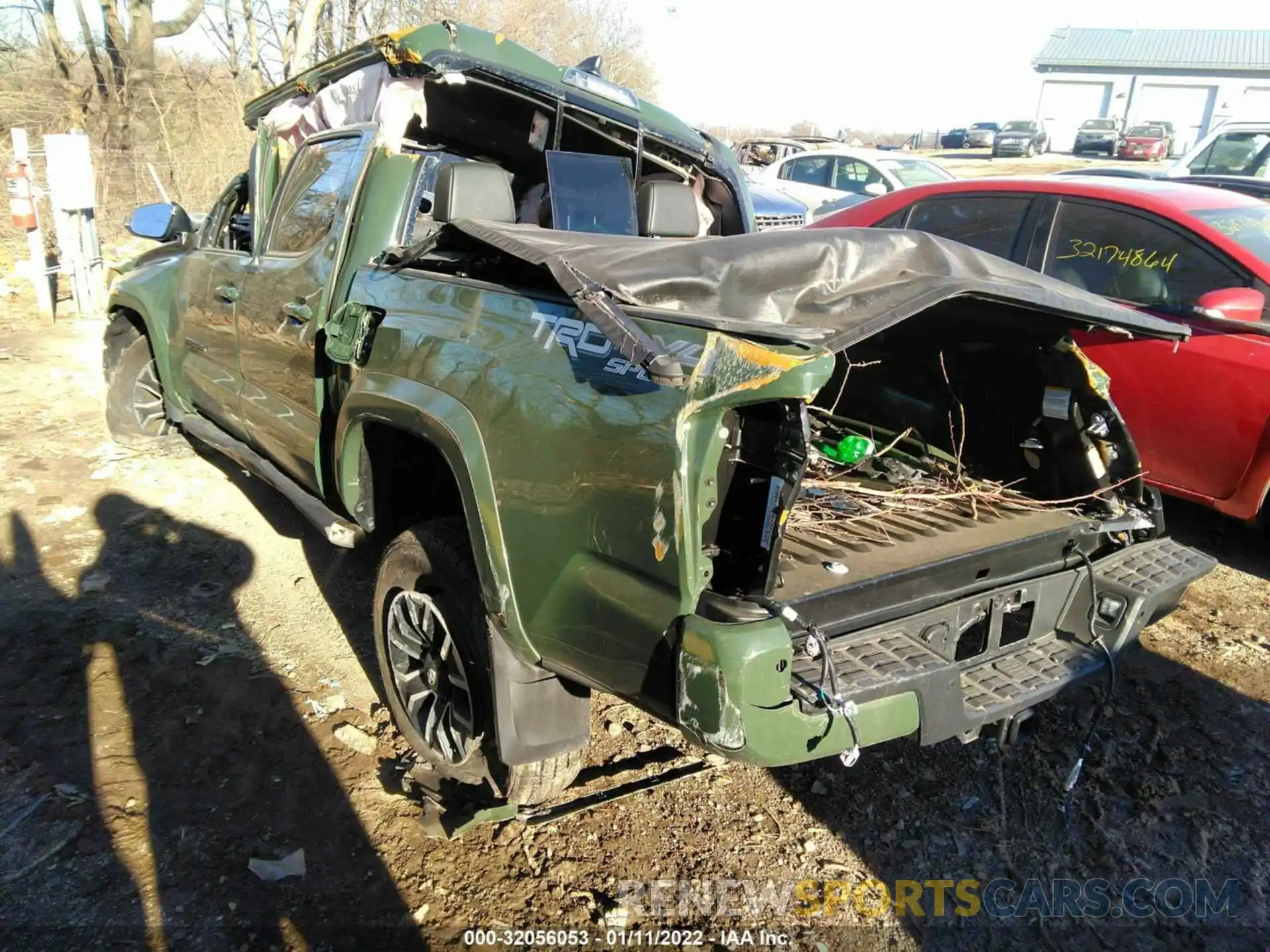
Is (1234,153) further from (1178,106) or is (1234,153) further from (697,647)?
(1178,106)

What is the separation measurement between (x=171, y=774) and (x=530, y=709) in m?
1.34

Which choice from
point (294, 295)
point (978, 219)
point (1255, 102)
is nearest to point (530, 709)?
point (294, 295)

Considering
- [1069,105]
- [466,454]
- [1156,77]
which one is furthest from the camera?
[1069,105]

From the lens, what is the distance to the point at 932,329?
3.27 meters

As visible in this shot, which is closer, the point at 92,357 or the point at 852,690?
the point at 852,690

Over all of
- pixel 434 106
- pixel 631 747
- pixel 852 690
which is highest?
pixel 434 106

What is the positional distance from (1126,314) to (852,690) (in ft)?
4.84

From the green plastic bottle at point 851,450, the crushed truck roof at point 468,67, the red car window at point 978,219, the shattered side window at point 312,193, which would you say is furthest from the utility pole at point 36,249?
the green plastic bottle at point 851,450

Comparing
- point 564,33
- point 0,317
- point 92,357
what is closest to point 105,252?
point 0,317

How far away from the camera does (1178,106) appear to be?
155 feet

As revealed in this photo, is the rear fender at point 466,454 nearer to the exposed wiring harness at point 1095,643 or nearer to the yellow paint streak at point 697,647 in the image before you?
the yellow paint streak at point 697,647

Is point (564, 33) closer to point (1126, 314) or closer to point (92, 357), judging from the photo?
point (92, 357)

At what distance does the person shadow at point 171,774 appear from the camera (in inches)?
95.7

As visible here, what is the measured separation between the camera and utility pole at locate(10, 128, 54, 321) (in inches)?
364
